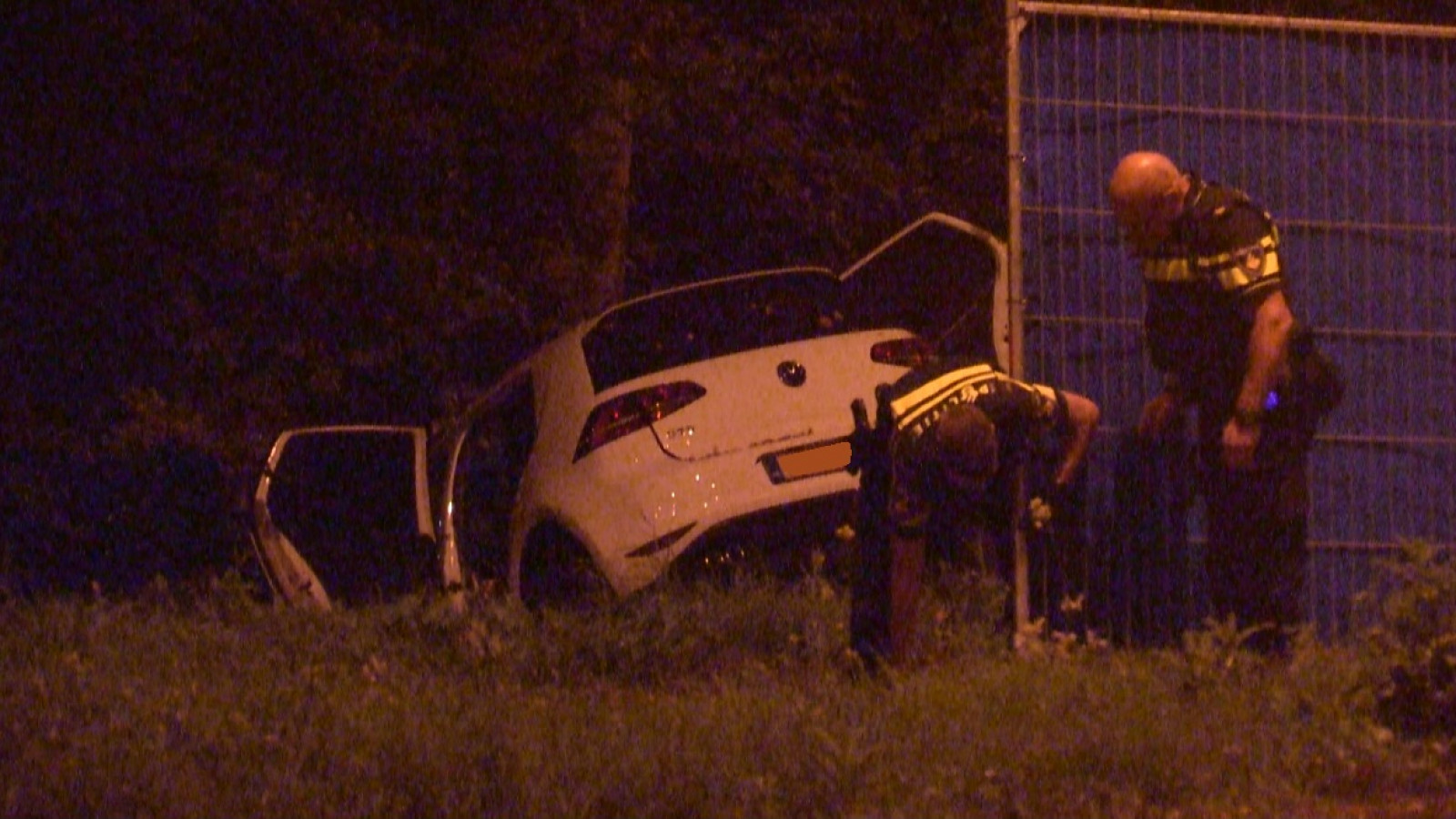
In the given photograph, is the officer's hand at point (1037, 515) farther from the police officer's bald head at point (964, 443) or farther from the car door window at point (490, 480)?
the car door window at point (490, 480)

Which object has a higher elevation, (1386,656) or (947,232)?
(947,232)

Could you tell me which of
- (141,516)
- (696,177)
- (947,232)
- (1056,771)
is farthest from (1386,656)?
(141,516)

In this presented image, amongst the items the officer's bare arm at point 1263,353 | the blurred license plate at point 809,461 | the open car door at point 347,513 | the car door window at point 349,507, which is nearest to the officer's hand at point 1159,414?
the officer's bare arm at point 1263,353

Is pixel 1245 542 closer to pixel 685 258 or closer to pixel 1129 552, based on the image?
pixel 1129 552

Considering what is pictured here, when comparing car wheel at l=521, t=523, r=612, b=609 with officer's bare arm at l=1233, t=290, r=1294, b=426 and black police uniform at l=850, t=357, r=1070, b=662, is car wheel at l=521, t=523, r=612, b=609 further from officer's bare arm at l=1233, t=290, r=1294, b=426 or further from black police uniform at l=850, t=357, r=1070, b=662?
officer's bare arm at l=1233, t=290, r=1294, b=426

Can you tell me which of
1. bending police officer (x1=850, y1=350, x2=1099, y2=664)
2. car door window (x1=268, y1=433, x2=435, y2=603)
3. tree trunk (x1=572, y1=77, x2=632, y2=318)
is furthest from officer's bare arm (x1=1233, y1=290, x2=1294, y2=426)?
tree trunk (x1=572, y1=77, x2=632, y2=318)

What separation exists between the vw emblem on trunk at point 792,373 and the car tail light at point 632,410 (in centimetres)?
31

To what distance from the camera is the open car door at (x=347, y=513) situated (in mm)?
10414

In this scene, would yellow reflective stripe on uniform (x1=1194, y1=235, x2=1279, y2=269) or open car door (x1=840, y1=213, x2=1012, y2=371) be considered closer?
yellow reflective stripe on uniform (x1=1194, y1=235, x2=1279, y2=269)

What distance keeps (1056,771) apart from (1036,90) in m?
3.22

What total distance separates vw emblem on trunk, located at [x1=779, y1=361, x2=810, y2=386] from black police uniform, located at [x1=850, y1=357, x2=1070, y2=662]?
4.35 ft

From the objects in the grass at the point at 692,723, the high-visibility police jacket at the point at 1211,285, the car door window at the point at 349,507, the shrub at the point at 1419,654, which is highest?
the high-visibility police jacket at the point at 1211,285

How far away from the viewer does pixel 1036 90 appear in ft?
26.5

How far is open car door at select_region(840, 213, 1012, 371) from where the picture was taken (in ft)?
27.0
